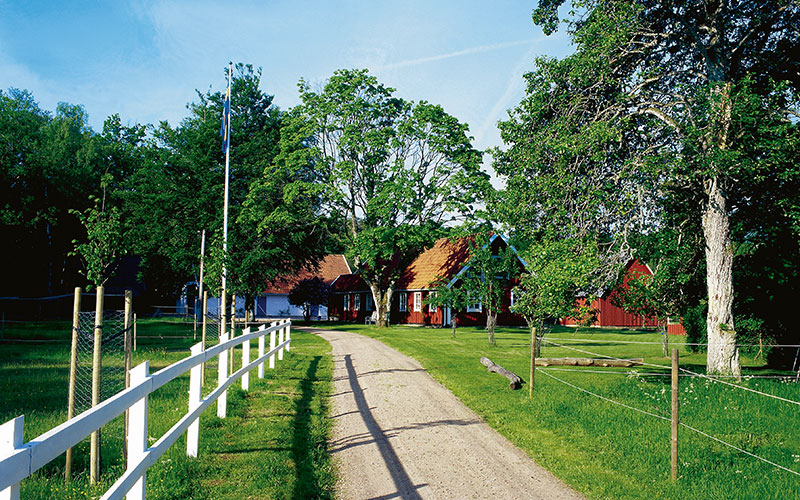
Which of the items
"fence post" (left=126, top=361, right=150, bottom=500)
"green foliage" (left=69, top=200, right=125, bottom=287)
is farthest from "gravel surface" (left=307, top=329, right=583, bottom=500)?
"green foliage" (left=69, top=200, right=125, bottom=287)

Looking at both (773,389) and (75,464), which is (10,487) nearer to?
(75,464)

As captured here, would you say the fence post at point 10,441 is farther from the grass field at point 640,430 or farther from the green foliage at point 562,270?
the green foliage at point 562,270

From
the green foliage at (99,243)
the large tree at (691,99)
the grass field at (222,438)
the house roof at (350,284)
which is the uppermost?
the large tree at (691,99)

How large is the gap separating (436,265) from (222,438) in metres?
37.2

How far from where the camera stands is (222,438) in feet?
26.5

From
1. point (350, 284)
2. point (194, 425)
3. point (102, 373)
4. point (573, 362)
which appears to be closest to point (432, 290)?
point (350, 284)

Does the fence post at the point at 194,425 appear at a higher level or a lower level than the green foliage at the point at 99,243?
lower

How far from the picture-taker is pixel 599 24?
14.6m

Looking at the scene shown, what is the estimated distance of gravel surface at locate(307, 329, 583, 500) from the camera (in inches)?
252

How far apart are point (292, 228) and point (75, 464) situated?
32.5 m

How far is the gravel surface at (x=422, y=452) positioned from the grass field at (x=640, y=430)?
410mm

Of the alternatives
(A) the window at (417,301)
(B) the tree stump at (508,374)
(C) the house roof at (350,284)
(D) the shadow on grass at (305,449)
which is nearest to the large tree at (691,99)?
(B) the tree stump at (508,374)

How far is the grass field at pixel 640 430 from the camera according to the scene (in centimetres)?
685

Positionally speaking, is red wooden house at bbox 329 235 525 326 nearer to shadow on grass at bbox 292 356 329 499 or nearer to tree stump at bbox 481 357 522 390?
tree stump at bbox 481 357 522 390
